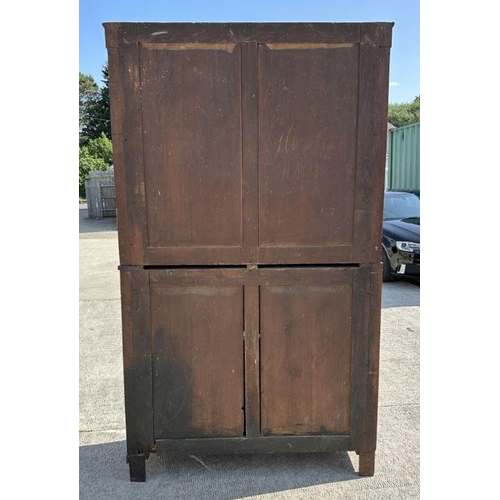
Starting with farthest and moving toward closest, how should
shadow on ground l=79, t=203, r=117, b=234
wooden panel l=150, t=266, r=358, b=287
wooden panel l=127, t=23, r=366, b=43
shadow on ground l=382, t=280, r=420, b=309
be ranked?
shadow on ground l=79, t=203, r=117, b=234 < shadow on ground l=382, t=280, r=420, b=309 < wooden panel l=150, t=266, r=358, b=287 < wooden panel l=127, t=23, r=366, b=43

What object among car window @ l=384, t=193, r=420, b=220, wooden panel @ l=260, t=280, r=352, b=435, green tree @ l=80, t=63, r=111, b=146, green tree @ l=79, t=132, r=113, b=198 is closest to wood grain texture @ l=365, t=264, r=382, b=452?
wooden panel @ l=260, t=280, r=352, b=435

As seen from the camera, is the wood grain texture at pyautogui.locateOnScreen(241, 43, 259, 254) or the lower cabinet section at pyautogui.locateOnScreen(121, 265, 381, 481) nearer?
the wood grain texture at pyautogui.locateOnScreen(241, 43, 259, 254)

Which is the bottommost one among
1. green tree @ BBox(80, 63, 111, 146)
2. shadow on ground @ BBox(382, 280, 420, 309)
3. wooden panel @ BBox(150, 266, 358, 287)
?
shadow on ground @ BBox(382, 280, 420, 309)

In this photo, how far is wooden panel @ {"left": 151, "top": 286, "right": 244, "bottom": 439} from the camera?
269 centimetres

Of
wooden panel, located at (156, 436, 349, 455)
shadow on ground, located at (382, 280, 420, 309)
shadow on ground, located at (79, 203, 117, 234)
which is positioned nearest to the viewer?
wooden panel, located at (156, 436, 349, 455)

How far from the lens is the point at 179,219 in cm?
262

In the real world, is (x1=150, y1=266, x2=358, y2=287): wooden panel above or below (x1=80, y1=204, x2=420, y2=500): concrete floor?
above

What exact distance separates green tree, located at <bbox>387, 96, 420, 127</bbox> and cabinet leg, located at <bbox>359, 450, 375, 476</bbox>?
45.2 m

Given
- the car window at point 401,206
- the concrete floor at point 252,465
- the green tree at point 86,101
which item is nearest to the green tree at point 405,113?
the green tree at point 86,101

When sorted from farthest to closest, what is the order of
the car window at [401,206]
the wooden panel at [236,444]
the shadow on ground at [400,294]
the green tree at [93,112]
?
the green tree at [93,112], the car window at [401,206], the shadow on ground at [400,294], the wooden panel at [236,444]

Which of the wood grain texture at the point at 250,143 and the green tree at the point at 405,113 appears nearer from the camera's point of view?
the wood grain texture at the point at 250,143

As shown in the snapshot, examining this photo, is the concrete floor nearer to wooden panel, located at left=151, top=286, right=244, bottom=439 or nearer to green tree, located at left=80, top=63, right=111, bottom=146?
wooden panel, located at left=151, top=286, right=244, bottom=439

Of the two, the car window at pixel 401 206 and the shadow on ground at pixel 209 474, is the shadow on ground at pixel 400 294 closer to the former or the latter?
the car window at pixel 401 206

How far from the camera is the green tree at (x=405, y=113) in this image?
149 ft
